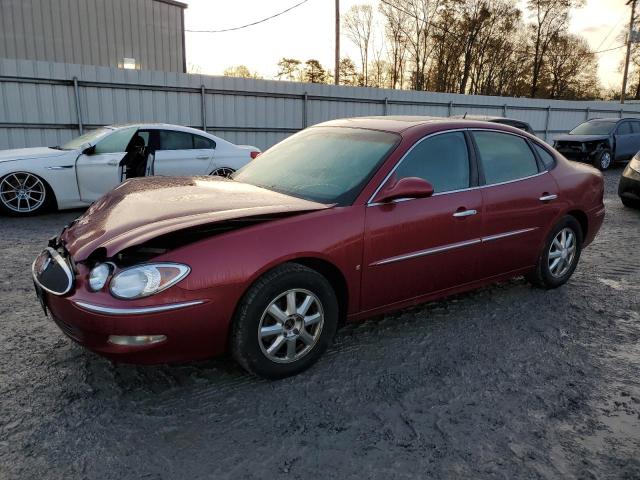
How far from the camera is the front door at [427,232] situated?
324cm

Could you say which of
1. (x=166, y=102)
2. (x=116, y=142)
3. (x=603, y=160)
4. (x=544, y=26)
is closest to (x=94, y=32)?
(x=166, y=102)

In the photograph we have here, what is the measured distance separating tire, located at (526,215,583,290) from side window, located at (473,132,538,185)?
0.63 meters

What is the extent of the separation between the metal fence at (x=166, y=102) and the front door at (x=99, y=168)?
3.92m

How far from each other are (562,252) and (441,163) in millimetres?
1772

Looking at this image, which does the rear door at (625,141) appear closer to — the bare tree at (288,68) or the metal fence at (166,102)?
the metal fence at (166,102)

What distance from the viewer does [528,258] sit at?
4.35m

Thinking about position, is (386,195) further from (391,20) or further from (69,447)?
(391,20)

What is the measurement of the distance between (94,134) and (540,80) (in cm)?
4740

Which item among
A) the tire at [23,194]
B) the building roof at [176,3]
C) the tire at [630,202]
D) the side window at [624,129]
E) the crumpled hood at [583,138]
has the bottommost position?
the tire at [630,202]

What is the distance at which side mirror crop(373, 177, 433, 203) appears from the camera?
3.21m

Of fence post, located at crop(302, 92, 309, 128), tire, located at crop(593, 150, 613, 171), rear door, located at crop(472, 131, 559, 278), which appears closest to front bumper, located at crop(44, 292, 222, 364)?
rear door, located at crop(472, 131, 559, 278)

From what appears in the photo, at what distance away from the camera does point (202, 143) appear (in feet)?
27.6

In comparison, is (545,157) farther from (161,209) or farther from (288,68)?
(288,68)

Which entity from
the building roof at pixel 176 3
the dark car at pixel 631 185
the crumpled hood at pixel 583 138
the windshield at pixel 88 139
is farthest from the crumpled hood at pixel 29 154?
the crumpled hood at pixel 583 138
